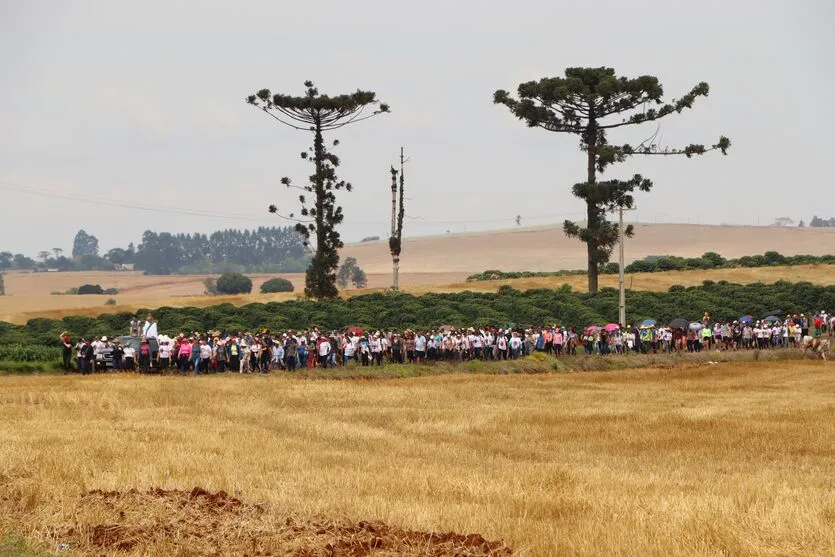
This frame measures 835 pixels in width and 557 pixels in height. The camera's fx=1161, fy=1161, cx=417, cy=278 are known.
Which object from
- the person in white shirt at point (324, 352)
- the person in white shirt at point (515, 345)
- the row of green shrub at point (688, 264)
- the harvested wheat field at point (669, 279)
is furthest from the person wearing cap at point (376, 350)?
the row of green shrub at point (688, 264)

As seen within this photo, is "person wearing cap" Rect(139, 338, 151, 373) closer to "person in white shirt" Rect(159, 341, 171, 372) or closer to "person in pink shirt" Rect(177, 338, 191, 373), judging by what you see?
"person in white shirt" Rect(159, 341, 171, 372)

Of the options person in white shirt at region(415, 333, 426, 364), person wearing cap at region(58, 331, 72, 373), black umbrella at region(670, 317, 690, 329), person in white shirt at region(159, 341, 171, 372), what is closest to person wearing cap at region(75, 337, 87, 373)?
person wearing cap at region(58, 331, 72, 373)

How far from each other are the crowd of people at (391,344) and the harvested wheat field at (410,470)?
22.1ft

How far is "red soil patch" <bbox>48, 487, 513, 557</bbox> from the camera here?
38.4ft

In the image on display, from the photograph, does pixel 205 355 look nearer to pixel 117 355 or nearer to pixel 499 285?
pixel 117 355

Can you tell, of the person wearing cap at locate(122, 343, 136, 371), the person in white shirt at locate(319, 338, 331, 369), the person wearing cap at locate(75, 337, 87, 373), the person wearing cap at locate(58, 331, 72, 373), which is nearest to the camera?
the person wearing cap at locate(75, 337, 87, 373)

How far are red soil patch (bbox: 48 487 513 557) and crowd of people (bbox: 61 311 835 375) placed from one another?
88.1 feet

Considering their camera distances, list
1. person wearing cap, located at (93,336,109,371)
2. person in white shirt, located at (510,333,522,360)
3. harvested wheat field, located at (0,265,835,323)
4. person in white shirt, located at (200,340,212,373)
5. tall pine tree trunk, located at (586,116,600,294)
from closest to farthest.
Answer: person in white shirt, located at (200,340,212,373), person wearing cap, located at (93,336,109,371), person in white shirt, located at (510,333,522,360), tall pine tree trunk, located at (586,116,600,294), harvested wheat field, located at (0,265,835,323)

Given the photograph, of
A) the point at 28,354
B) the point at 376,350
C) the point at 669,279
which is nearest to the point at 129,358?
the point at 28,354

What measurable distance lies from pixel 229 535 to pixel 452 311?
45.9m

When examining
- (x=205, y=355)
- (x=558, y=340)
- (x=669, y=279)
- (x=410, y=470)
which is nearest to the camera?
(x=410, y=470)

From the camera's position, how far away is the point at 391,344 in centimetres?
4606

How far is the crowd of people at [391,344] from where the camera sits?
4122cm

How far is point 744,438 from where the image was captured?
2328 centimetres
